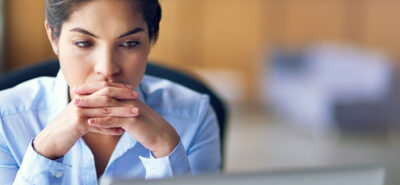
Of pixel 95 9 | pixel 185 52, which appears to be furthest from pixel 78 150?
pixel 185 52

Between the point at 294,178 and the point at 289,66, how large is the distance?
12.4 feet

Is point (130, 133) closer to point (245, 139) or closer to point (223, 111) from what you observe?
point (223, 111)

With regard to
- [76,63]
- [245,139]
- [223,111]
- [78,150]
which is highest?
[76,63]

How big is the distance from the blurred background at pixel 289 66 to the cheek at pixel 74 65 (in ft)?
7.21

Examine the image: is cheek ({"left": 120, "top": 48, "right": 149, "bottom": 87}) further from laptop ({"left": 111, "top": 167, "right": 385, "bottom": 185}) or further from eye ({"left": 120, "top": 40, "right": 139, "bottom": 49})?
laptop ({"left": 111, "top": 167, "right": 385, "bottom": 185})

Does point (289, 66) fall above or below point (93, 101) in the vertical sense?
below

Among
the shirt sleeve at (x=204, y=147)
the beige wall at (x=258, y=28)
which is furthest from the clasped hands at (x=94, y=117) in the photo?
the beige wall at (x=258, y=28)

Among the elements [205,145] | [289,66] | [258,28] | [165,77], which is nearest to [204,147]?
[205,145]

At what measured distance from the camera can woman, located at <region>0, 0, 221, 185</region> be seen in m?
0.54

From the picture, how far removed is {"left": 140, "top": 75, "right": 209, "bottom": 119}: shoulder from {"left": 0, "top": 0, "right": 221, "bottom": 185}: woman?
1.2 inches

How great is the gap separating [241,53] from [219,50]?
24 centimetres

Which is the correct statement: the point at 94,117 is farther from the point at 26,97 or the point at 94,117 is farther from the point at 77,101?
the point at 26,97

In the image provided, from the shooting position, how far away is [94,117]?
21.5 inches

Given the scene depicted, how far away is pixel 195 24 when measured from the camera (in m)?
4.81
